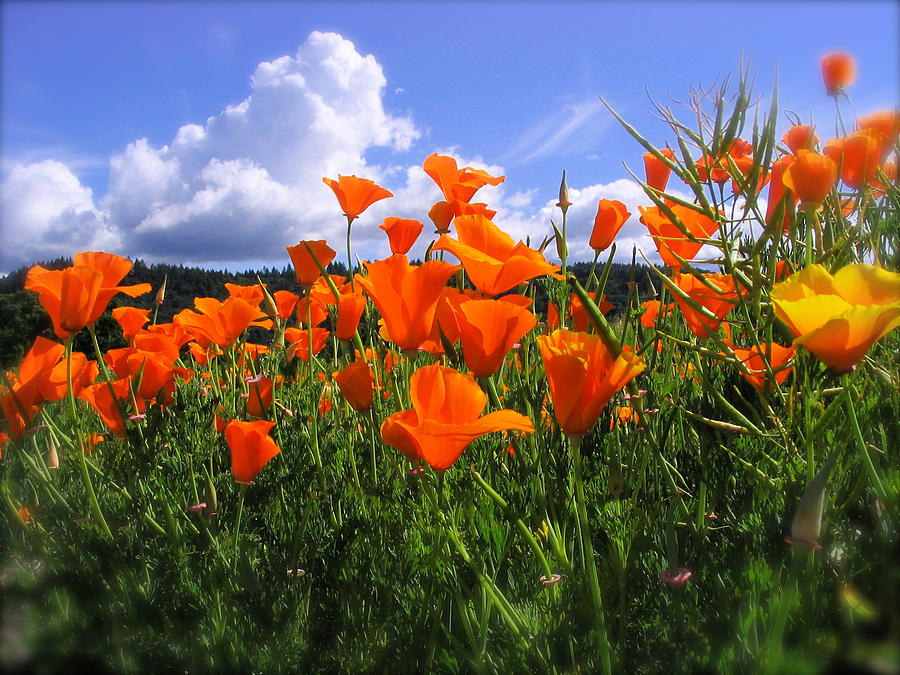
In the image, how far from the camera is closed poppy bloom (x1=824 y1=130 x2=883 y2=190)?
1.28m

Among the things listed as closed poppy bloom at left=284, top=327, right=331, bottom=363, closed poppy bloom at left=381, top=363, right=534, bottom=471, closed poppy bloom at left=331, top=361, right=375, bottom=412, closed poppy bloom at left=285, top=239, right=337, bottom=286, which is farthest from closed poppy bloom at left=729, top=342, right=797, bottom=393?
closed poppy bloom at left=284, top=327, right=331, bottom=363

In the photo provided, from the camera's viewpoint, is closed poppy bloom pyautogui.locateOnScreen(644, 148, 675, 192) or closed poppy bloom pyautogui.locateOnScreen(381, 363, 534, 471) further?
closed poppy bloom pyautogui.locateOnScreen(644, 148, 675, 192)

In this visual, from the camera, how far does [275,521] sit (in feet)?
5.50

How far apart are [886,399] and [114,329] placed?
1704cm

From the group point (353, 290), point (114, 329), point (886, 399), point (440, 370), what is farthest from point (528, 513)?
point (114, 329)

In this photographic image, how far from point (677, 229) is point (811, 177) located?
0.99 ft

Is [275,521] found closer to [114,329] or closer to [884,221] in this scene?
[884,221]

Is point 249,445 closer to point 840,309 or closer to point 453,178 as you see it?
point 453,178

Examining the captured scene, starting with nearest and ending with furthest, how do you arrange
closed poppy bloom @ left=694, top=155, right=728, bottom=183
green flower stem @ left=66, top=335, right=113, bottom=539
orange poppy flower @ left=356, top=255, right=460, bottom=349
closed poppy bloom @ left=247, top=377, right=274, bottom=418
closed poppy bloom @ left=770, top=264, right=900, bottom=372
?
closed poppy bloom @ left=770, top=264, right=900, bottom=372 < orange poppy flower @ left=356, top=255, right=460, bottom=349 < closed poppy bloom @ left=694, top=155, right=728, bottom=183 < green flower stem @ left=66, top=335, right=113, bottom=539 < closed poppy bloom @ left=247, top=377, right=274, bottom=418

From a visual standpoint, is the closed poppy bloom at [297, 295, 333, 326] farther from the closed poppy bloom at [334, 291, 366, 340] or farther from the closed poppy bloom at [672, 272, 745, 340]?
the closed poppy bloom at [672, 272, 745, 340]

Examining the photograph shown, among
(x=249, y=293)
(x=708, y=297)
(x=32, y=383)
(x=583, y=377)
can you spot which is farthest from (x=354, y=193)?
(x=583, y=377)

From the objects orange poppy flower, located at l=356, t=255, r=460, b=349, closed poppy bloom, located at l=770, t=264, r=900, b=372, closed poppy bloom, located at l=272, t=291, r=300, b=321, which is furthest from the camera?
closed poppy bloom, located at l=272, t=291, r=300, b=321

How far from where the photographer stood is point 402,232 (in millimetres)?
1963

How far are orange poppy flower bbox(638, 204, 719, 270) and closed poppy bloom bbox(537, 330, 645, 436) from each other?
18.6 inches
